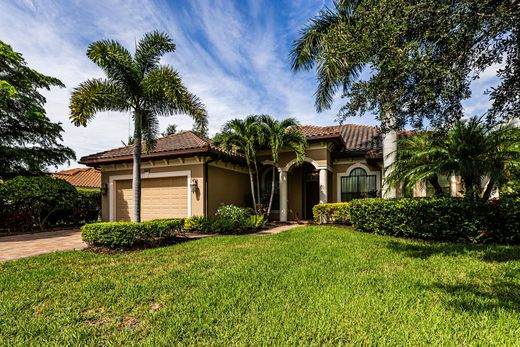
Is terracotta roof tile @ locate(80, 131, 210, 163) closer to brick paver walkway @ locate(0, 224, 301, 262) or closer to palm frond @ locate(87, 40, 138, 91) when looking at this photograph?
palm frond @ locate(87, 40, 138, 91)

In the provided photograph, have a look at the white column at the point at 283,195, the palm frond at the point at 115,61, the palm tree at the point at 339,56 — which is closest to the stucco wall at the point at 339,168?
the white column at the point at 283,195

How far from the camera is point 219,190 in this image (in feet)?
43.2

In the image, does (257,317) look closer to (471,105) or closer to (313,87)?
(471,105)

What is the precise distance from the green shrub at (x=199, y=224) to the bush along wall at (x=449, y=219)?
640 centimetres

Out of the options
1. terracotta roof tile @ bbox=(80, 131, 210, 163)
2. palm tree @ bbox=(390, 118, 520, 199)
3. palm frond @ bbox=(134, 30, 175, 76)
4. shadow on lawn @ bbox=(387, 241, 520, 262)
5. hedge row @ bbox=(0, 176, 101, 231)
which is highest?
palm frond @ bbox=(134, 30, 175, 76)

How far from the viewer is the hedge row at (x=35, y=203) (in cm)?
1261

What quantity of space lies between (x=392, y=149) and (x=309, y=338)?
9.92 meters

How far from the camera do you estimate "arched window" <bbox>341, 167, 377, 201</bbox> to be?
568 inches

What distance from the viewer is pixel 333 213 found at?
41.5 ft

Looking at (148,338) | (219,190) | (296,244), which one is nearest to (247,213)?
(219,190)

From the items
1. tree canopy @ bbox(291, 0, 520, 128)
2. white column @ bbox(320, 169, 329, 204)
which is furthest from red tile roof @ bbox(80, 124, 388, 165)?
tree canopy @ bbox(291, 0, 520, 128)

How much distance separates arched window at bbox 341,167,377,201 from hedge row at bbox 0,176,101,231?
14.4m

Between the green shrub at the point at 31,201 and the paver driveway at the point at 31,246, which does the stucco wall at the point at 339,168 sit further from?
the green shrub at the point at 31,201

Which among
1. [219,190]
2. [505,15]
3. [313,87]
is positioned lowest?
[219,190]
